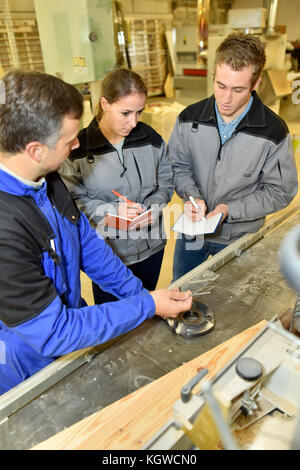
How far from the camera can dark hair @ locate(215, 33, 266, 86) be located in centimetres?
157

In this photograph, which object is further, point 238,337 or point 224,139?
point 224,139

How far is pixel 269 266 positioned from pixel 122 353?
83 centimetres

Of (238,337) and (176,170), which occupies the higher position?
(176,170)

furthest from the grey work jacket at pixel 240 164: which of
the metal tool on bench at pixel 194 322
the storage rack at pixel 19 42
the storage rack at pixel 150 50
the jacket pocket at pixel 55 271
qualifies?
the storage rack at pixel 150 50

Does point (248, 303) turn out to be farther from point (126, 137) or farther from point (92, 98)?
point (92, 98)

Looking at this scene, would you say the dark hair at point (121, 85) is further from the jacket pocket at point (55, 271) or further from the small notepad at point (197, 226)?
the jacket pocket at point (55, 271)

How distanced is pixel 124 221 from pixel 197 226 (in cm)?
39

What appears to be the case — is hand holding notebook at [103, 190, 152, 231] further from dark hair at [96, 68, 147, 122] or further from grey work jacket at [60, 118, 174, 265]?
dark hair at [96, 68, 147, 122]

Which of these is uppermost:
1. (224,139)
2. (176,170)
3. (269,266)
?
(224,139)

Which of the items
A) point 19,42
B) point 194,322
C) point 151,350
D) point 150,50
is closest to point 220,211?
point 194,322

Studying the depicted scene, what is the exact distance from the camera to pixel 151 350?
1.18 m
